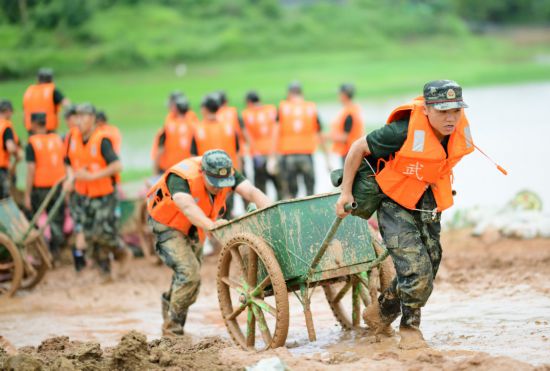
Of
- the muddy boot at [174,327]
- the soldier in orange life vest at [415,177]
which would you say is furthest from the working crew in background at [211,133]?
the soldier in orange life vest at [415,177]

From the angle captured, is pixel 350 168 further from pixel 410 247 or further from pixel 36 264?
pixel 36 264

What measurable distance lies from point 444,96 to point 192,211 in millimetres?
2445

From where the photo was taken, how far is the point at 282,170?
1398cm

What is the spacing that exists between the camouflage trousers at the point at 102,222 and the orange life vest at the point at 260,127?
12.1 feet

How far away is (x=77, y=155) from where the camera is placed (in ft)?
36.0

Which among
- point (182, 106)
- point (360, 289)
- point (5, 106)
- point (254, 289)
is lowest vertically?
point (360, 289)

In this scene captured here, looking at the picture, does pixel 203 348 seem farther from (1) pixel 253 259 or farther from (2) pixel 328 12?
(2) pixel 328 12

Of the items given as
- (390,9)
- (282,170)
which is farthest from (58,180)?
(390,9)

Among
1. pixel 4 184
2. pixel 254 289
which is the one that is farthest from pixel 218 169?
pixel 4 184

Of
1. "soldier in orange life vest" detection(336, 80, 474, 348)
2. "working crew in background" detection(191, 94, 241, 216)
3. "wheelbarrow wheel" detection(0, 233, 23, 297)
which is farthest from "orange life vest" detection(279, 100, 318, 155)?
"soldier in orange life vest" detection(336, 80, 474, 348)

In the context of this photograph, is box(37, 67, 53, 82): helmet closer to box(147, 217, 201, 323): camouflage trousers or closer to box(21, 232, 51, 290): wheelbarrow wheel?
box(21, 232, 51, 290): wheelbarrow wheel

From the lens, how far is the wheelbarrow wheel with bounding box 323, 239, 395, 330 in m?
7.25

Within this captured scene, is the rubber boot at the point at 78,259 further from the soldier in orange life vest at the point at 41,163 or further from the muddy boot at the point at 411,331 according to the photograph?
the muddy boot at the point at 411,331

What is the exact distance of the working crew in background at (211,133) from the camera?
11.9 m
